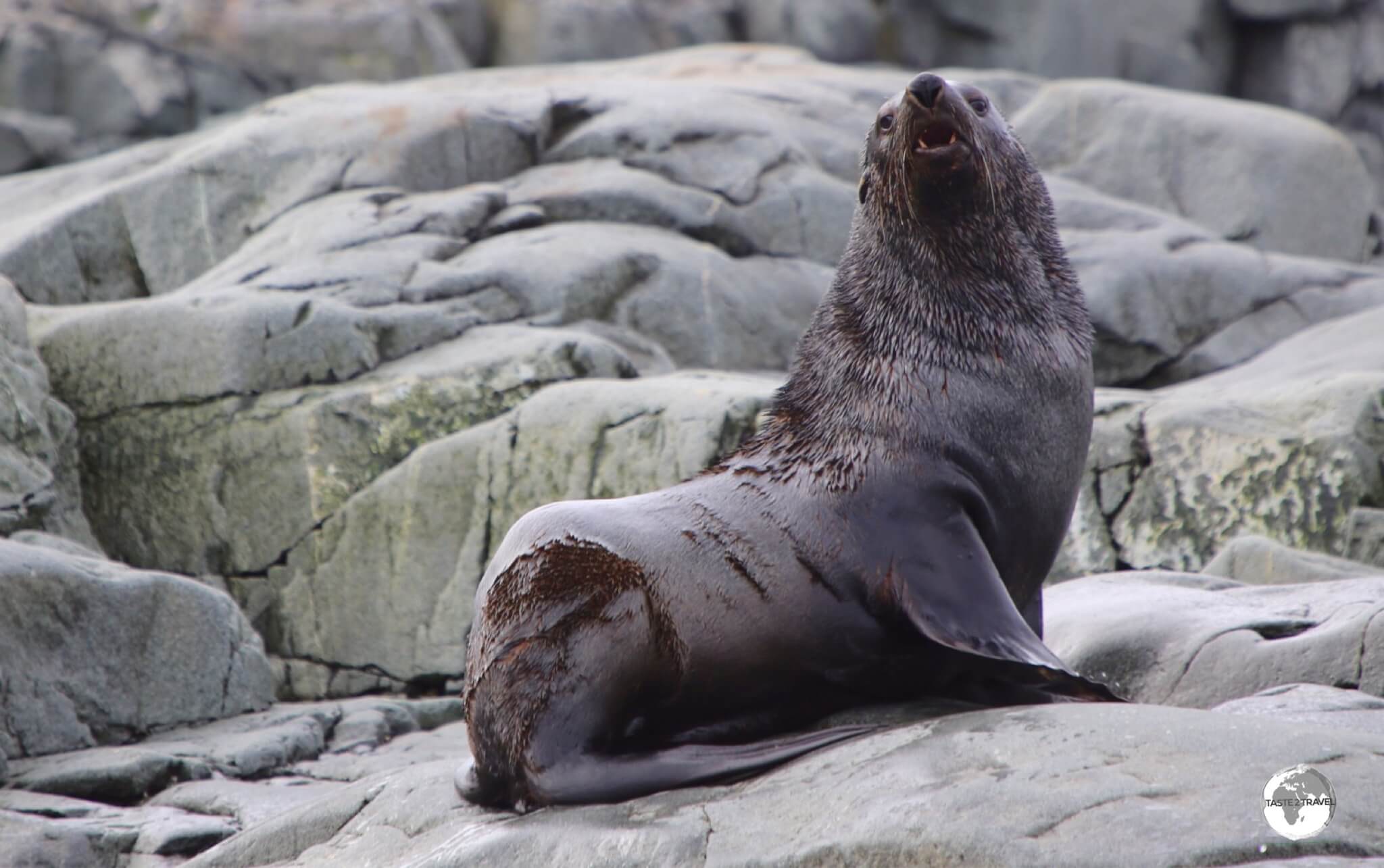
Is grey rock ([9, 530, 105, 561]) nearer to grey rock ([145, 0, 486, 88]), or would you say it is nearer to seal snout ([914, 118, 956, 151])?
seal snout ([914, 118, 956, 151])

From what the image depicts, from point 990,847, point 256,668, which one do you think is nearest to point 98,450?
point 256,668

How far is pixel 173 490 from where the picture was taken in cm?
874

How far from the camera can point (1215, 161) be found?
1386 cm

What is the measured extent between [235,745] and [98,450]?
3.05m

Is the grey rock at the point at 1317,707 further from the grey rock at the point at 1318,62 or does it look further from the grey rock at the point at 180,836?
the grey rock at the point at 1318,62

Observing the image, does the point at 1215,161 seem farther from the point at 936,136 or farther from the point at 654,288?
the point at 936,136

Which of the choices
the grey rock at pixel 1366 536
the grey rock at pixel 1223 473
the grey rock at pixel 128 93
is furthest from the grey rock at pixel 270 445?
the grey rock at pixel 128 93

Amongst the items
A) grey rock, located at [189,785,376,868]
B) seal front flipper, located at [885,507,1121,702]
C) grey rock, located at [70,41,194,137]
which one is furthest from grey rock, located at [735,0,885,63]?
seal front flipper, located at [885,507,1121,702]

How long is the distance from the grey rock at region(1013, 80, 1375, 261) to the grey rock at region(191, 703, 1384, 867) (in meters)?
11.2

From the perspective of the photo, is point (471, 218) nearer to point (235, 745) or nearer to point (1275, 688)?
point (235, 745)

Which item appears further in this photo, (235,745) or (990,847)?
(235,745)

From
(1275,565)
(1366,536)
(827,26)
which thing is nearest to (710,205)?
(1366,536)

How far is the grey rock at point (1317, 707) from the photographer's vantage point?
3.80 m

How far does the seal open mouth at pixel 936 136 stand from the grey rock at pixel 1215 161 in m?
10.2
